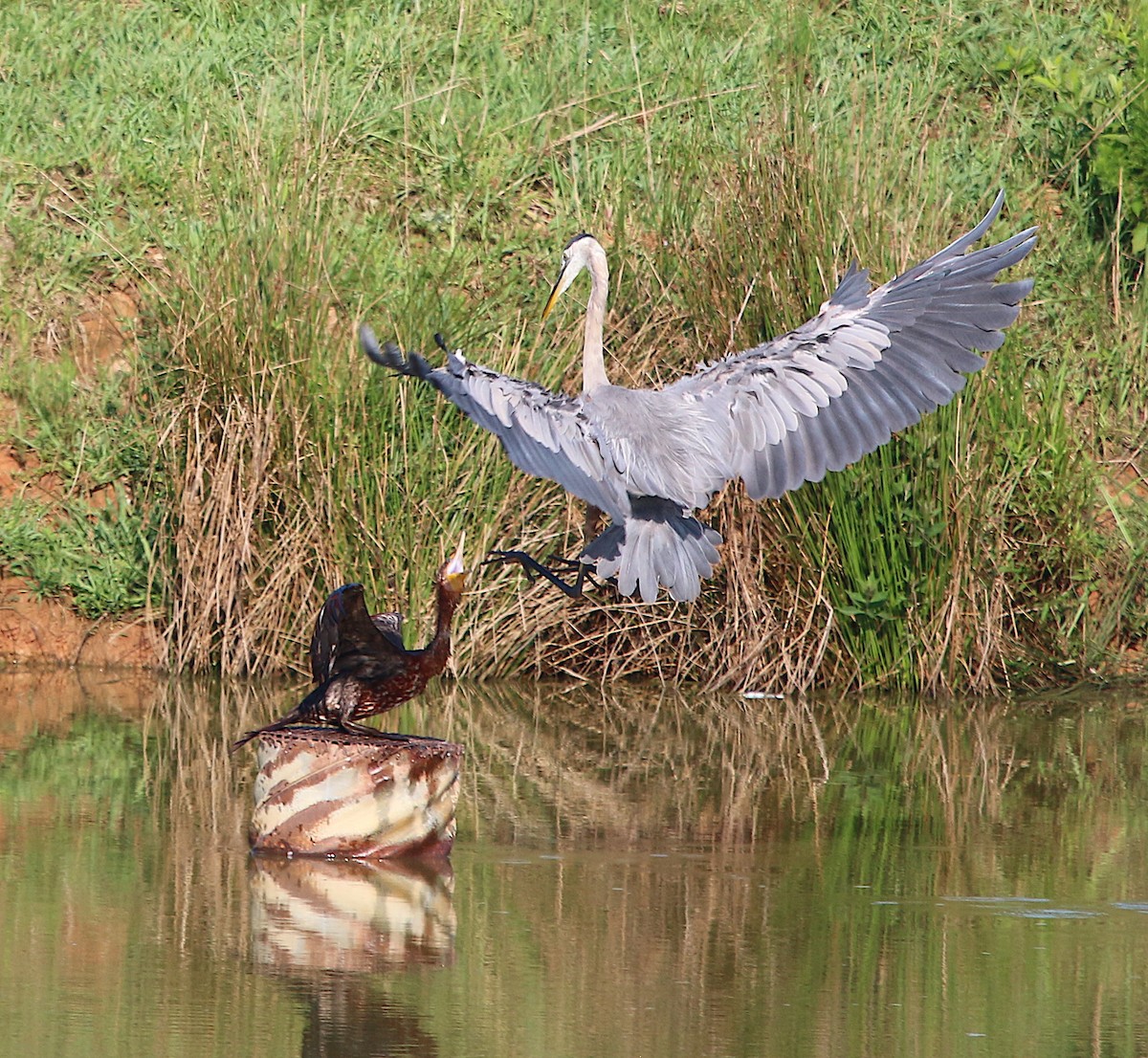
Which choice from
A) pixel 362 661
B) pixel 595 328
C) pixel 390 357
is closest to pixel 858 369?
pixel 595 328

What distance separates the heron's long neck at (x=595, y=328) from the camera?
7512 mm

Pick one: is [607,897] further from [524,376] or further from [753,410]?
[524,376]

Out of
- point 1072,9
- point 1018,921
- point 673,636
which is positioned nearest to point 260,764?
point 1018,921

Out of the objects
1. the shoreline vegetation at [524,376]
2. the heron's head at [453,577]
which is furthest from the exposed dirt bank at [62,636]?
the heron's head at [453,577]

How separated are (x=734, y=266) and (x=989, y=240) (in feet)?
7.99

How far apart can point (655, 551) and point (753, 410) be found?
0.74 metres

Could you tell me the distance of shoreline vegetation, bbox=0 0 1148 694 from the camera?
9.45 metres

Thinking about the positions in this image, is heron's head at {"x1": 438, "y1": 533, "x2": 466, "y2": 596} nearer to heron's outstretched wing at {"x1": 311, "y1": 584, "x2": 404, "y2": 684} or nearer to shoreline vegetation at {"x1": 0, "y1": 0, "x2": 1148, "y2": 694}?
heron's outstretched wing at {"x1": 311, "y1": 584, "x2": 404, "y2": 684}

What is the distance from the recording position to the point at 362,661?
6238 millimetres

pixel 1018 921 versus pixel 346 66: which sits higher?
pixel 346 66

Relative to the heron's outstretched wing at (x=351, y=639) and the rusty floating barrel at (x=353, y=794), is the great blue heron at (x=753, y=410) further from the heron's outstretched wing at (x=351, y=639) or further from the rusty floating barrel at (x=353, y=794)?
the rusty floating barrel at (x=353, y=794)

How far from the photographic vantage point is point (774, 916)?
576 cm

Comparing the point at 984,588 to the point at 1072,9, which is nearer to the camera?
the point at 984,588

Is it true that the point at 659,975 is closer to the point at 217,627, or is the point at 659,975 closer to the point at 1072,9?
the point at 217,627
